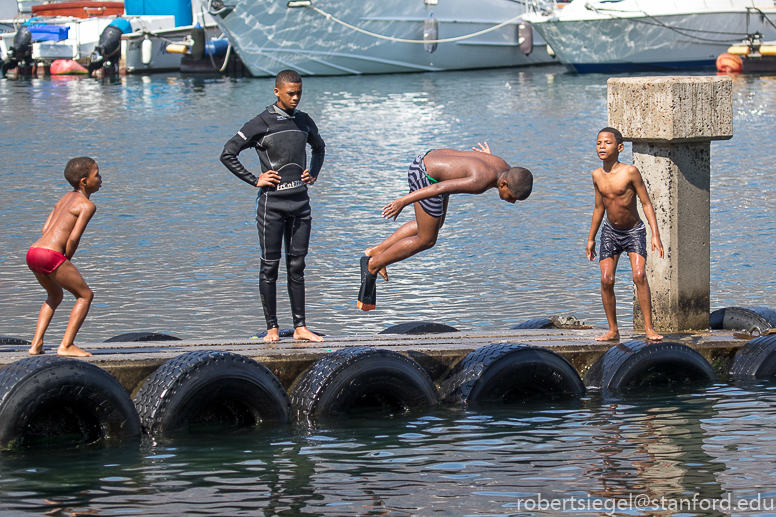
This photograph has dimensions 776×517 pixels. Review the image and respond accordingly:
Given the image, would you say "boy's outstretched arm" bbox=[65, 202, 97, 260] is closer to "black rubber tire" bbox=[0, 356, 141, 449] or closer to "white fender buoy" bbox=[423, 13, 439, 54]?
"black rubber tire" bbox=[0, 356, 141, 449]

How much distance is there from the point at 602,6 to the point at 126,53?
26598mm

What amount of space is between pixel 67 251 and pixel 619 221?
4325 mm

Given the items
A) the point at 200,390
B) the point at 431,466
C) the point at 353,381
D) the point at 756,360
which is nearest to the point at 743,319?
the point at 756,360

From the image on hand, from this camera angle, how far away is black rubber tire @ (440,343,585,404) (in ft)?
28.0

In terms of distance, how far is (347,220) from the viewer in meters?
18.2

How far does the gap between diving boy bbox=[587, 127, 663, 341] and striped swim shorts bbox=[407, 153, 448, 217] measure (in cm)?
126

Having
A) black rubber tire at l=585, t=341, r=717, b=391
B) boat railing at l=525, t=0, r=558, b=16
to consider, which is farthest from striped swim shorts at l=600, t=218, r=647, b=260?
boat railing at l=525, t=0, r=558, b=16

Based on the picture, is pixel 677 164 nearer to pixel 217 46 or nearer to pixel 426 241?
pixel 426 241

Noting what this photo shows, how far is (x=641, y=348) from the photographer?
349 inches

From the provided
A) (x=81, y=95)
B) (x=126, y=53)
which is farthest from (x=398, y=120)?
(x=126, y=53)

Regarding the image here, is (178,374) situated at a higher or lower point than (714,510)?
higher

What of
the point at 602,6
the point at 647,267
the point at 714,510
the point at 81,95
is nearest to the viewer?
the point at 714,510

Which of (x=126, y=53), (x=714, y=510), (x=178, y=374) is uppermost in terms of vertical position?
(x=126, y=53)

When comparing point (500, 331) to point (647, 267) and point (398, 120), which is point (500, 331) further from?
point (398, 120)
